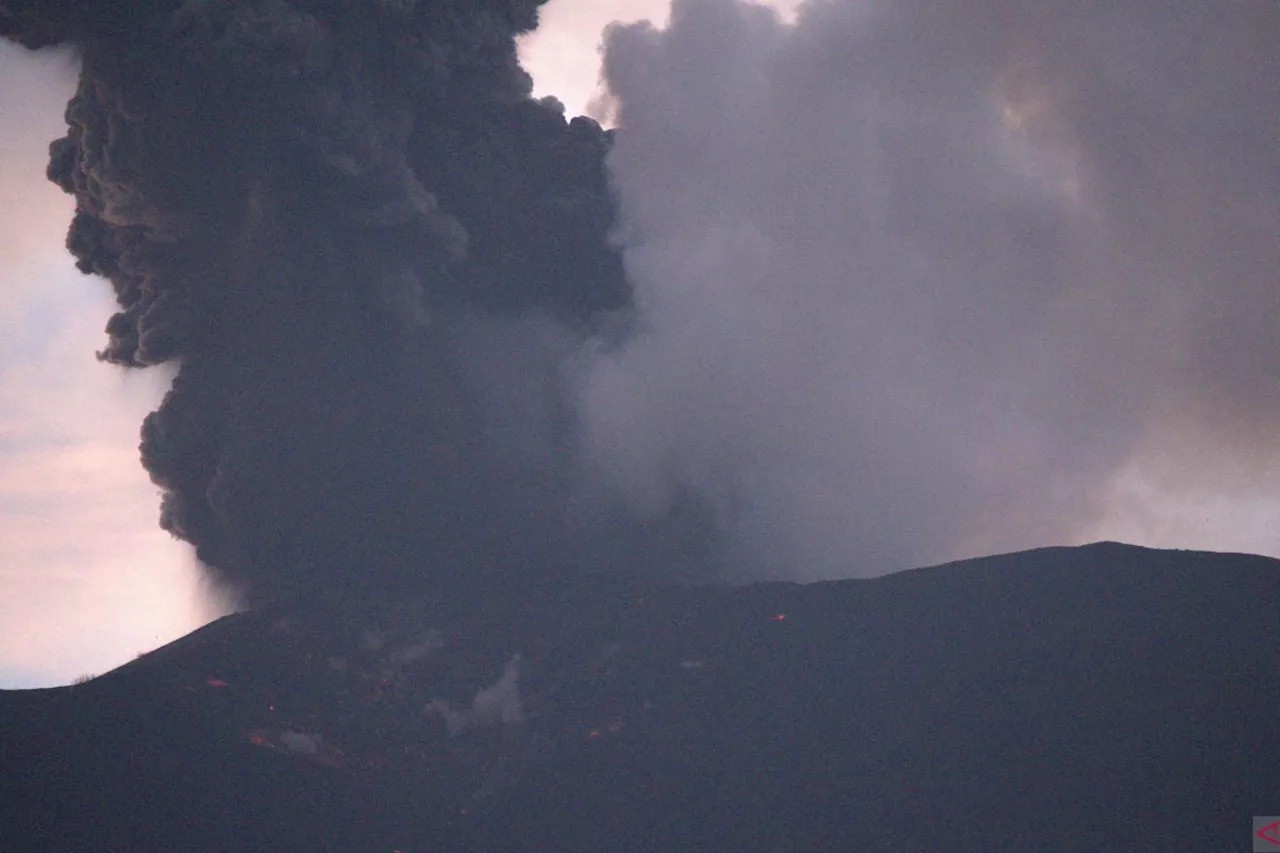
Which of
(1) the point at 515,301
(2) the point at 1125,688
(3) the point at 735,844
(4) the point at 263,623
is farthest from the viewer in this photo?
(1) the point at 515,301

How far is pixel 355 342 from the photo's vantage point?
7062 cm

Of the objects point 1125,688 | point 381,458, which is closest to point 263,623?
point 381,458

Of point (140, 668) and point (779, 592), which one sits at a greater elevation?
point (779, 592)

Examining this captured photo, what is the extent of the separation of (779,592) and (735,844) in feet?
64.8

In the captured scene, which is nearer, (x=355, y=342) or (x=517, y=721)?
(x=517, y=721)

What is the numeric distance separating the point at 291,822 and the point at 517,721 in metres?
12.0

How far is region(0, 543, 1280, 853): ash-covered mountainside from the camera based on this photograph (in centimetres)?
4859

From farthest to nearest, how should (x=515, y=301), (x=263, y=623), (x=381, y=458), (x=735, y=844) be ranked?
(x=515, y=301) < (x=381, y=458) < (x=263, y=623) < (x=735, y=844)

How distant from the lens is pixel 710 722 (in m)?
57.3

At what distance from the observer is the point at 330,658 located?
2502 inches

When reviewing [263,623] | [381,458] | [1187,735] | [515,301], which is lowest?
[1187,735]

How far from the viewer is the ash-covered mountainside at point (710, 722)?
48594 mm

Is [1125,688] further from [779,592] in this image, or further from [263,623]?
[263,623]

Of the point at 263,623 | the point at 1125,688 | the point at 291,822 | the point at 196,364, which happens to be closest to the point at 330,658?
the point at 263,623
